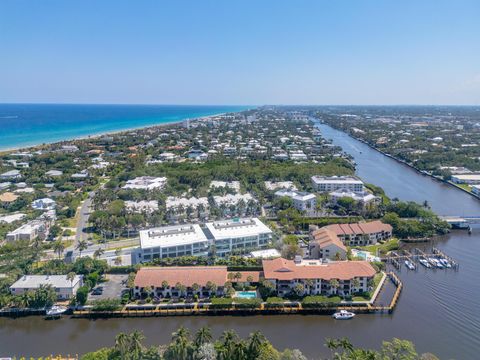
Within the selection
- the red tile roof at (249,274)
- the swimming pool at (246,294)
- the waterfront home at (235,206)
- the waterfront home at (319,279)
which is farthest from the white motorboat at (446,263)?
the waterfront home at (235,206)

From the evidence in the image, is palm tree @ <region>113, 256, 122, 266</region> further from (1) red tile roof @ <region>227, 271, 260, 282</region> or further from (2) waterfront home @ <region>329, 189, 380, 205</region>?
(2) waterfront home @ <region>329, 189, 380, 205</region>

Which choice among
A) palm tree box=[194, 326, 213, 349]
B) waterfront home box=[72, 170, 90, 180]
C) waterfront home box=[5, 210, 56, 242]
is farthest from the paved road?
palm tree box=[194, 326, 213, 349]

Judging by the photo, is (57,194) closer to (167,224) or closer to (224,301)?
(167,224)

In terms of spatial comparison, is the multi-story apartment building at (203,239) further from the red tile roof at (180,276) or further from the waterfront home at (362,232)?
the waterfront home at (362,232)

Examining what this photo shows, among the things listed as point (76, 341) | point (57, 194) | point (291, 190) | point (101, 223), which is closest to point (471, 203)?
point (291, 190)

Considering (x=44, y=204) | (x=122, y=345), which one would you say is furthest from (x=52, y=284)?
(x=44, y=204)

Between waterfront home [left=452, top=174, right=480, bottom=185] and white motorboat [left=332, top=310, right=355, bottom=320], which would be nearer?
white motorboat [left=332, top=310, right=355, bottom=320]

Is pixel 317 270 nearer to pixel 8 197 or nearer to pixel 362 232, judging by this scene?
pixel 362 232
